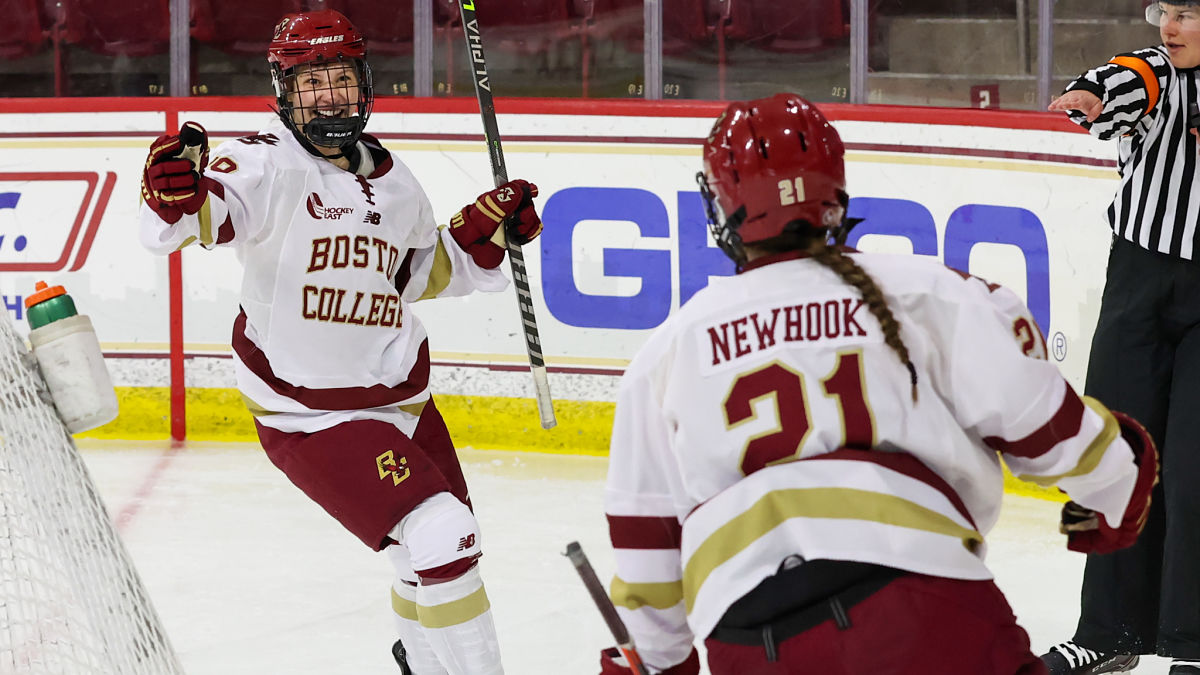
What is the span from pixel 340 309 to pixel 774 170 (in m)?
1.25

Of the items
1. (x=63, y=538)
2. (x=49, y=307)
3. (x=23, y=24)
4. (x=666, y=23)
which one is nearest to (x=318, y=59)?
(x=49, y=307)

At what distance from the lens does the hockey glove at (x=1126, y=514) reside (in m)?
1.48

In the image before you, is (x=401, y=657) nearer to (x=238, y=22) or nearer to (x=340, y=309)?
(x=340, y=309)

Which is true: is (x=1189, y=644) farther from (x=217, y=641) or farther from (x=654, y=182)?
(x=654, y=182)

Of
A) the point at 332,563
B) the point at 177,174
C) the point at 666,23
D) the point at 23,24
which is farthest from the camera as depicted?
the point at 23,24

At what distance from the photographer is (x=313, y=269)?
96.7 inches

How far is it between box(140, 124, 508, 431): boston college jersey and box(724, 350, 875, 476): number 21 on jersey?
50.7 inches

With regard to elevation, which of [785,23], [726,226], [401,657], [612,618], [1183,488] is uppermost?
[785,23]

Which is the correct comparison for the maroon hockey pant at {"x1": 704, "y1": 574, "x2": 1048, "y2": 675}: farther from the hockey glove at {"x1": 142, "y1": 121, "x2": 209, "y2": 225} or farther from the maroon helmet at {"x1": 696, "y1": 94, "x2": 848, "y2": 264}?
the hockey glove at {"x1": 142, "y1": 121, "x2": 209, "y2": 225}

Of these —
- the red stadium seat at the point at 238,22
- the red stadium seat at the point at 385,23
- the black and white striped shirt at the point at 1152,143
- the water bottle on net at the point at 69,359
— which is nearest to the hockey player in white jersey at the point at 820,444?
the water bottle on net at the point at 69,359

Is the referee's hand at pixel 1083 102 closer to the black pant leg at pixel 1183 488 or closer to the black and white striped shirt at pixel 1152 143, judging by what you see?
the black and white striped shirt at pixel 1152 143

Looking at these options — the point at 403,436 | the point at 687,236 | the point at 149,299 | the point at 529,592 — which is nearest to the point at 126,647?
the point at 403,436

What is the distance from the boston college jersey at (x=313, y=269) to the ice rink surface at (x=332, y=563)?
74cm

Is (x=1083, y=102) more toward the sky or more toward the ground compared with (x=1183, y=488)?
more toward the sky
